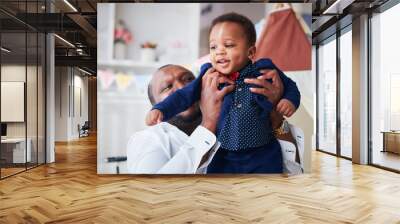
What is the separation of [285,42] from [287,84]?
2.22 feet

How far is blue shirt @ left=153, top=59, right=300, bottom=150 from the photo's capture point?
6086mm

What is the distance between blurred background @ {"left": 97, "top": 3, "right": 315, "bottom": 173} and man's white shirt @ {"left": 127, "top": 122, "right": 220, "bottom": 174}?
0.61 feet

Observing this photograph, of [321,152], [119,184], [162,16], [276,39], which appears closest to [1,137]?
[119,184]

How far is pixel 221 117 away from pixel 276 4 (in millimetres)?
2026

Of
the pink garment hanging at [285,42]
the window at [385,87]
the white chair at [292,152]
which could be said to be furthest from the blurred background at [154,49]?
the window at [385,87]

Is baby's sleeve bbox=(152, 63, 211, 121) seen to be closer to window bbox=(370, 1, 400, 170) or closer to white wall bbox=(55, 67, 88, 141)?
window bbox=(370, 1, 400, 170)

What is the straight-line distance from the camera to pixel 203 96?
20.5 feet

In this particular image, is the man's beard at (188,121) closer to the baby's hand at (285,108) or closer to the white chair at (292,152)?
the baby's hand at (285,108)

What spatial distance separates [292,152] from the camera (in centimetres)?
641

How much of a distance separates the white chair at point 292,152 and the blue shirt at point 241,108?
0.38 metres

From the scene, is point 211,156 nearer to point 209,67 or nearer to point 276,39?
point 209,67

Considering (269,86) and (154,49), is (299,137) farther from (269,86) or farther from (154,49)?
(154,49)

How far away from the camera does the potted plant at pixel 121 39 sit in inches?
250

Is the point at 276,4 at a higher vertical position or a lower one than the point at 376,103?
higher
